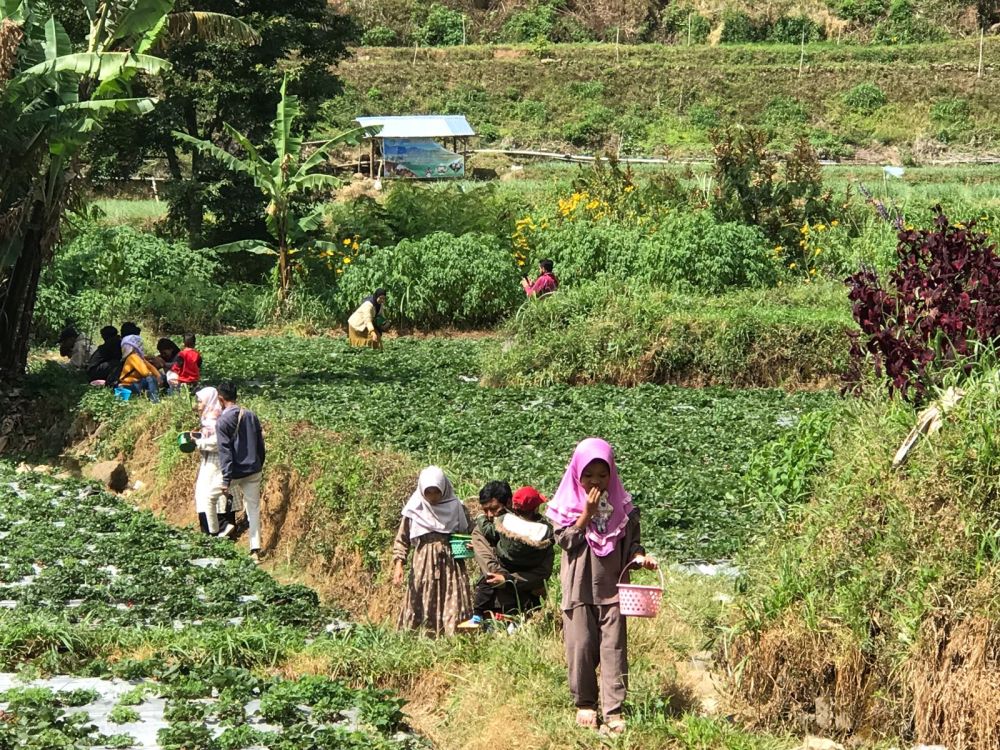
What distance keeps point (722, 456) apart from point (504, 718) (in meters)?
6.34

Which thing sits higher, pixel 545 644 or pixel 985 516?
pixel 985 516

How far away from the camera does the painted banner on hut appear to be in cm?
4478

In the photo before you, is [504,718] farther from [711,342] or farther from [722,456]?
[711,342]

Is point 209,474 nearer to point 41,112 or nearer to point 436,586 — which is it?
point 436,586

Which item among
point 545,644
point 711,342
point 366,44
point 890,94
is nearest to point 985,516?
point 545,644

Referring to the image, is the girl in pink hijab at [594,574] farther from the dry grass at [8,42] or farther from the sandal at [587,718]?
the dry grass at [8,42]

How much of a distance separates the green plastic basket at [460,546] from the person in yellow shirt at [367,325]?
1289 centimetres

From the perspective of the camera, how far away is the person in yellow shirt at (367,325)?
22.2 metres

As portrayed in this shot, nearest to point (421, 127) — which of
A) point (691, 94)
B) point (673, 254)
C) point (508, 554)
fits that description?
point (691, 94)

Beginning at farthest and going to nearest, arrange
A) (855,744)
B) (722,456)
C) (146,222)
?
1. (146,222)
2. (722,456)
3. (855,744)

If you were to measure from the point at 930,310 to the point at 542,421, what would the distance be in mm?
6669

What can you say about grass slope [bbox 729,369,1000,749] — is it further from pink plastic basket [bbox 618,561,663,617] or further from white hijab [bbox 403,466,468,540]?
white hijab [bbox 403,466,468,540]

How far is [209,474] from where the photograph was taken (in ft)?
44.6

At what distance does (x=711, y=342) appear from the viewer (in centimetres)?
1889
